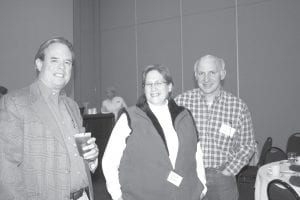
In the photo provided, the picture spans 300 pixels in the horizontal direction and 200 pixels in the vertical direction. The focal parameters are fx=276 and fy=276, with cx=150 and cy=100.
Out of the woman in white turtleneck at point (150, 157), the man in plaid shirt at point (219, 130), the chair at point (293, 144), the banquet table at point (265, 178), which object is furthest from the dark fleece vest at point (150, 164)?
the chair at point (293, 144)

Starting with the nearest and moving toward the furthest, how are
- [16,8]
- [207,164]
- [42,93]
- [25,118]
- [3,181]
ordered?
1. [3,181]
2. [25,118]
3. [42,93]
4. [207,164]
5. [16,8]

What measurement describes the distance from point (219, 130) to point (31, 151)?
1533 millimetres

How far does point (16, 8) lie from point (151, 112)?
6166 mm

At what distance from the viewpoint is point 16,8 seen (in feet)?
21.8

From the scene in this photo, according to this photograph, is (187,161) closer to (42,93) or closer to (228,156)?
(228,156)

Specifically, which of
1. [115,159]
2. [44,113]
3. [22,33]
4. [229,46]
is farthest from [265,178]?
[22,33]

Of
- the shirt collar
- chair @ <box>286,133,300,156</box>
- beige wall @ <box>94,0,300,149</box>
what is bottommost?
chair @ <box>286,133,300,156</box>

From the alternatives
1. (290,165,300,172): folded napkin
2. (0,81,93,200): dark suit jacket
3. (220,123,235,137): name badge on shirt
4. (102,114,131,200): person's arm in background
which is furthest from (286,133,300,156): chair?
(0,81,93,200): dark suit jacket

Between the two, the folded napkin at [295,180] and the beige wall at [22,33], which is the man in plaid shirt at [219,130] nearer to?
the folded napkin at [295,180]

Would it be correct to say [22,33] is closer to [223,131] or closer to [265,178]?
[223,131]

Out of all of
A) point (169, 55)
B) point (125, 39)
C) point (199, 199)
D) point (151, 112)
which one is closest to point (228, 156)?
point (199, 199)

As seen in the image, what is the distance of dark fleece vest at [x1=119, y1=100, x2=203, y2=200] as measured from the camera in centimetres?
178

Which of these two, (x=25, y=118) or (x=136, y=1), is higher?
(x=136, y=1)

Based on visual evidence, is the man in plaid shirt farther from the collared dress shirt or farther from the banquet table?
the collared dress shirt
